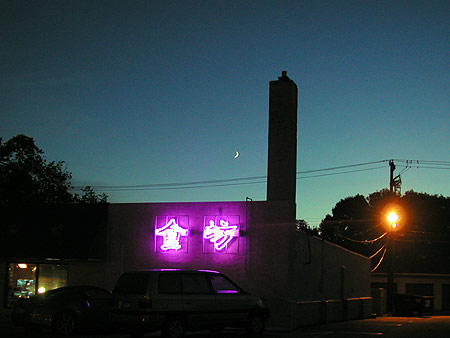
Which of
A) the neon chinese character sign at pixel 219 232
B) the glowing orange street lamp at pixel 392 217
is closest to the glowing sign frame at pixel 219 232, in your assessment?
the neon chinese character sign at pixel 219 232

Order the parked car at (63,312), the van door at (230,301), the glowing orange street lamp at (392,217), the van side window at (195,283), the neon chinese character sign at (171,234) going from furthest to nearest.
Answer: the glowing orange street lamp at (392,217), the neon chinese character sign at (171,234), the van door at (230,301), the parked car at (63,312), the van side window at (195,283)

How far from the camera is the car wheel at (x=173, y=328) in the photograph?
1514 centimetres

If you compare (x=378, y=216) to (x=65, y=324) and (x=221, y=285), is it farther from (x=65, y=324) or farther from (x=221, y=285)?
(x=65, y=324)

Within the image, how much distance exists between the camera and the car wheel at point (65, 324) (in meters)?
16.2

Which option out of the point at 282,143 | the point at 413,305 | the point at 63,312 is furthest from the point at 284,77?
the point at 413,305

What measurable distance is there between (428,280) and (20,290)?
36.9 meters

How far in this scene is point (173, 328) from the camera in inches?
602

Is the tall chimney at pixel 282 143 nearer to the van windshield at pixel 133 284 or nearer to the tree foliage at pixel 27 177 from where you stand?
the van windshield at pixel 133 284

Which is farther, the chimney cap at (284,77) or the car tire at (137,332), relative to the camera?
the chimney cap at (284,77)

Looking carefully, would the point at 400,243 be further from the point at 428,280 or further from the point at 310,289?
the point at 310,289

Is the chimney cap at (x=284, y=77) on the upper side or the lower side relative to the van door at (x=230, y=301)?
upper

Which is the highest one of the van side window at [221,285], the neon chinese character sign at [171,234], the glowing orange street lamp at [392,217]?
the glowing orange street lamp at [392,217]

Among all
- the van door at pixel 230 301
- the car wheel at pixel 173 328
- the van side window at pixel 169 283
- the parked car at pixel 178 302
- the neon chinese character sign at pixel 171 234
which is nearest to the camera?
the parked car at pixel 178 302

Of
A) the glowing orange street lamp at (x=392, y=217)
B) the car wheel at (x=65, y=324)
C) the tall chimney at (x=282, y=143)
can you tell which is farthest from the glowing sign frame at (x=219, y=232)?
the glowing orange street lamp at (x=392, y=217)
